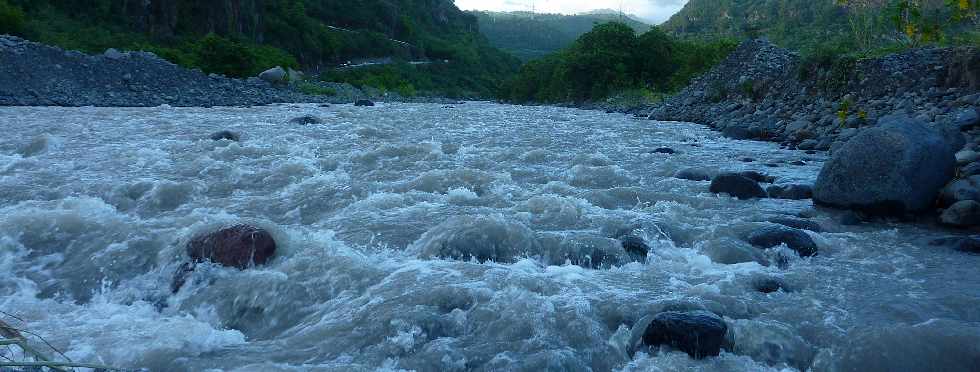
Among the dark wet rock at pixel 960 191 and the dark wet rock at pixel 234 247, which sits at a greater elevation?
the dark wet rock at pixel 960 191

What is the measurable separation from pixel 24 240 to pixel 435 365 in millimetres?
4870

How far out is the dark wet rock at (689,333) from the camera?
4344 millimetres

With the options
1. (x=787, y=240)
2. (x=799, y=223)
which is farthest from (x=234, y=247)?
(x=799, y=223)

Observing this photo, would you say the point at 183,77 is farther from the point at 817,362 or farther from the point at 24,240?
the point at 817,362

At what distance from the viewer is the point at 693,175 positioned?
10289 millimetres

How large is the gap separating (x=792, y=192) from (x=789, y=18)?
5716 centimetres

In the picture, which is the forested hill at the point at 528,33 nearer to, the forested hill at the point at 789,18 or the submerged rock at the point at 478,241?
the forested hill at the point at 789,18

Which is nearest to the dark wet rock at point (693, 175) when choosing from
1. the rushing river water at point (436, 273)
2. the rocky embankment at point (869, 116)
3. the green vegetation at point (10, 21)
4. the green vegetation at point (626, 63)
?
the rushing river water at point (436, 273)

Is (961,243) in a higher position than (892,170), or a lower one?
lower

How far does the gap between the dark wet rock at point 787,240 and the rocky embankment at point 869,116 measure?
69.0 inches

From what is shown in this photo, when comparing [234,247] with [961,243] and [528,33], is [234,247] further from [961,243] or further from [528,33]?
[528,33]

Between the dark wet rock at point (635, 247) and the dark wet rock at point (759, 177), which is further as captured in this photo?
the dark wet rock at point (759, 177)

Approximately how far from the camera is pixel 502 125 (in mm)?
18172

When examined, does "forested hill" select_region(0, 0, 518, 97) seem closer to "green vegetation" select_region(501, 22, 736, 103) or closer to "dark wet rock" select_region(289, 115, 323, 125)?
"dark wet rock" select_region(289, 115, 323, 125)
